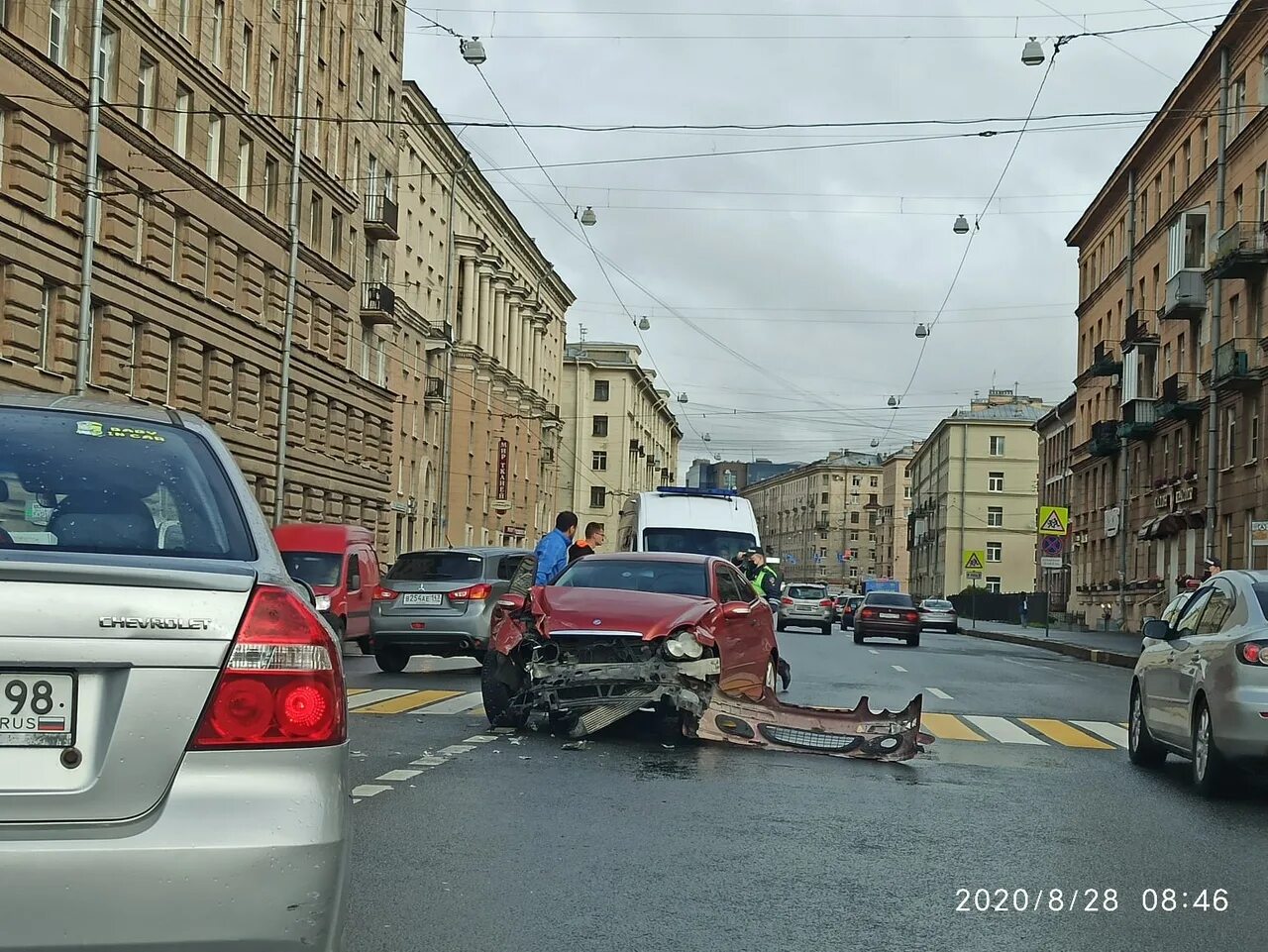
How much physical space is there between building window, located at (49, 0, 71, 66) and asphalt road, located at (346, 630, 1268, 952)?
21836mm

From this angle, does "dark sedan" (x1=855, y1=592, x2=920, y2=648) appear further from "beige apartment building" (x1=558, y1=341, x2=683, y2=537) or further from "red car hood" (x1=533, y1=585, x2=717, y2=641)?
"beige apartment building" (x1=558, y1=341, x2=683, y2=537)

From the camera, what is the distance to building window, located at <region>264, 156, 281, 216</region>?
44.7 metres

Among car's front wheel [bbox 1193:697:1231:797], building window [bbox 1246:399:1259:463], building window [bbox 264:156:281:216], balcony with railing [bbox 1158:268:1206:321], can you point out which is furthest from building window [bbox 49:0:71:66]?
balcony with railing [bbox 1158:268:1206:321]

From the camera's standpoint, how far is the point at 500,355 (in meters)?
84.6

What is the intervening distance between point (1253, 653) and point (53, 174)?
26.5 metres

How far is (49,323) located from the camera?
104ft

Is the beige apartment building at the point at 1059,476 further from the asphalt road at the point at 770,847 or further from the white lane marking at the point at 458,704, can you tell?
the asphalt road at the point at 770,847

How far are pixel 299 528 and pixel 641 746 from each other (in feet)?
49.7

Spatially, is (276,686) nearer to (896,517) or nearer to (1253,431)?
(1253,431)

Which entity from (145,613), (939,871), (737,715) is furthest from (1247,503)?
(145,613)

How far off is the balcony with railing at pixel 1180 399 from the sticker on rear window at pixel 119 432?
4921cm

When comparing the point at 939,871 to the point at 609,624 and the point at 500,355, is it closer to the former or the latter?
the point at 609,624

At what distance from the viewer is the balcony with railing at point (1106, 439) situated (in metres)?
63.8

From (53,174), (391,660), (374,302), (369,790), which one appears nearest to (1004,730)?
(369,790)
